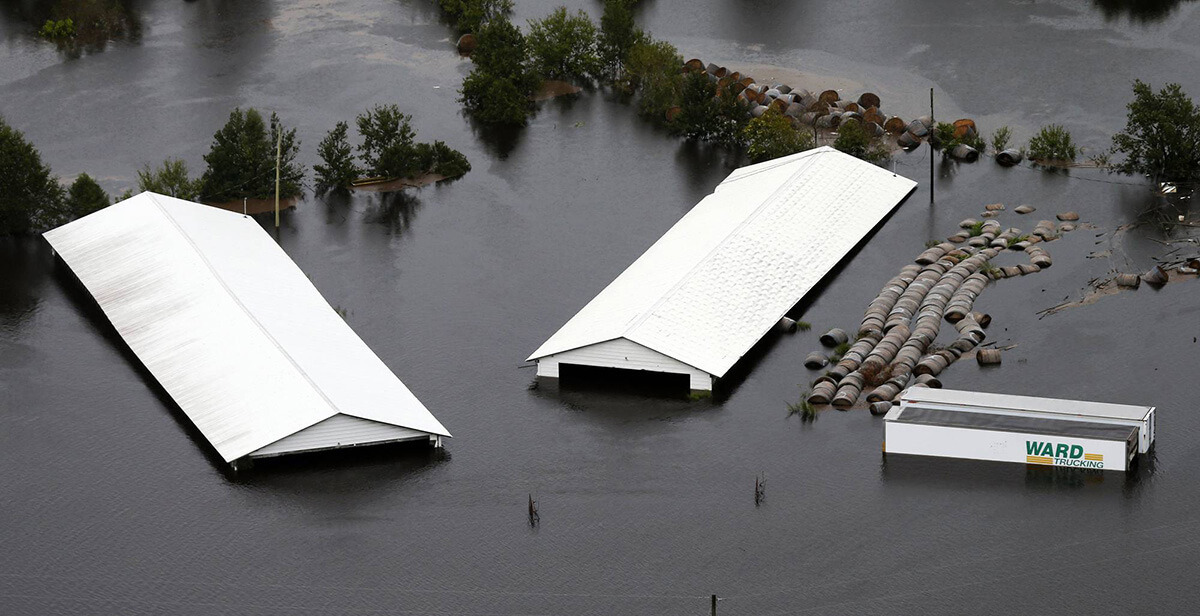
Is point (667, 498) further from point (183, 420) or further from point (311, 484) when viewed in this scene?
point (183, 420)

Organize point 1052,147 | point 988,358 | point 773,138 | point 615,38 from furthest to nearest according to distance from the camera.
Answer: point 615,38
point 773,138
point 1052,147
point 988,358

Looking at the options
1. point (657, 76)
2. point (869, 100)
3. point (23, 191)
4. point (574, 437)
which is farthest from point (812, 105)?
point (23, 191)

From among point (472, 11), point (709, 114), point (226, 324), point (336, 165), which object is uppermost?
point (472, 11)

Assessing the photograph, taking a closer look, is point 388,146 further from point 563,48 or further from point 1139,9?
point 1139,9

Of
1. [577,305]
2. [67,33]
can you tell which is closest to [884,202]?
[577,305]

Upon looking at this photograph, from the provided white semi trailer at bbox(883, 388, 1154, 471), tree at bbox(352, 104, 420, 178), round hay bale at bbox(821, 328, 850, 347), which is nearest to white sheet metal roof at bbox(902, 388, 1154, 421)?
white semi trailer at bbox(883, 388, 1154, 471)
